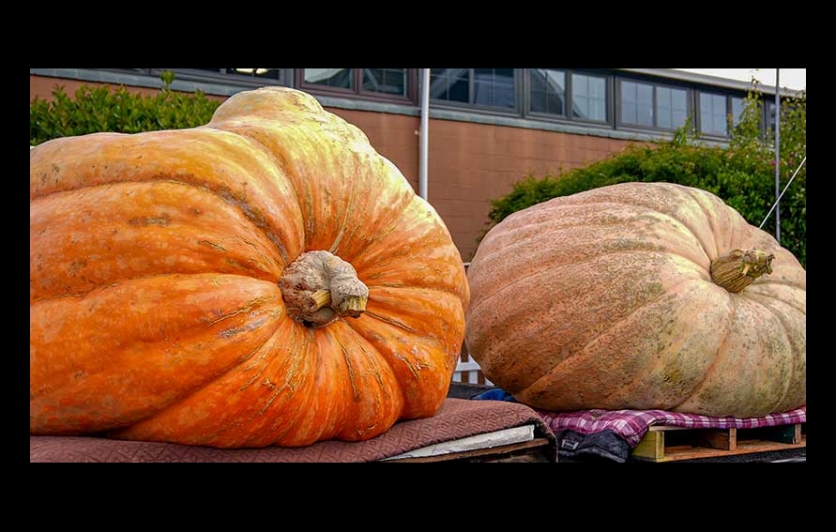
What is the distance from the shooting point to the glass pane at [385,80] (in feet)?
25.9

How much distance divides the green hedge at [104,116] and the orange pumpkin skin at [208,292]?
1693 millimetres

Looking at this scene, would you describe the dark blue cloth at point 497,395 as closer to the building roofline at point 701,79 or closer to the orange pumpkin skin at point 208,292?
the orange pumpkin skin at point 208,292

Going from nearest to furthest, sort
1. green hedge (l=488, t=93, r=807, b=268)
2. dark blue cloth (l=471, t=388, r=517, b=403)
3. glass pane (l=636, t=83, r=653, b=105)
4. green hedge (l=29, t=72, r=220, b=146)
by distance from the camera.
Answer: dark blue cloth (l=471, t=388, r=517, b=403)
green hedge (l=29, t=72, r=220, b=146)
green hedge (l=488, t=93, r=807, b=268)
glass pane (l=636, t=83, r=653, b=105)

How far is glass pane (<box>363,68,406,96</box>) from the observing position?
789cm

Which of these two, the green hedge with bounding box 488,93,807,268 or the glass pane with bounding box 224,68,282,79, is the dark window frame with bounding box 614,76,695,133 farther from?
the glass pane with bounding box 224,68,282,79

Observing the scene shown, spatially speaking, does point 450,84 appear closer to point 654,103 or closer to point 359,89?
point 359,89

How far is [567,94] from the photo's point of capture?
939cm

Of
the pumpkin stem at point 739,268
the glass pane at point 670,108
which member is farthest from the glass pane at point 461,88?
the pumpkin stem at point 739,268

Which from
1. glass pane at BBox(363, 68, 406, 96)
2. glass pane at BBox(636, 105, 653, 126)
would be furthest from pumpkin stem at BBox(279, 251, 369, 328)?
glass pane at BBox(636, 105, 653, 126)

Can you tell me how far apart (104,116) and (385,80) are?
185 inches

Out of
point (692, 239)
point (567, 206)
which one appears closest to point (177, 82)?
point (567, 206)

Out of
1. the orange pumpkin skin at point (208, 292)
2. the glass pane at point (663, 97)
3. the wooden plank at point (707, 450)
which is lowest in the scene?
the wooden plank at point (707, 450)

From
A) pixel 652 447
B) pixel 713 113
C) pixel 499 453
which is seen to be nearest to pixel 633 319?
pixel 652 447

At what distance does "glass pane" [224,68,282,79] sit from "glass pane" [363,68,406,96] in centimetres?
95
